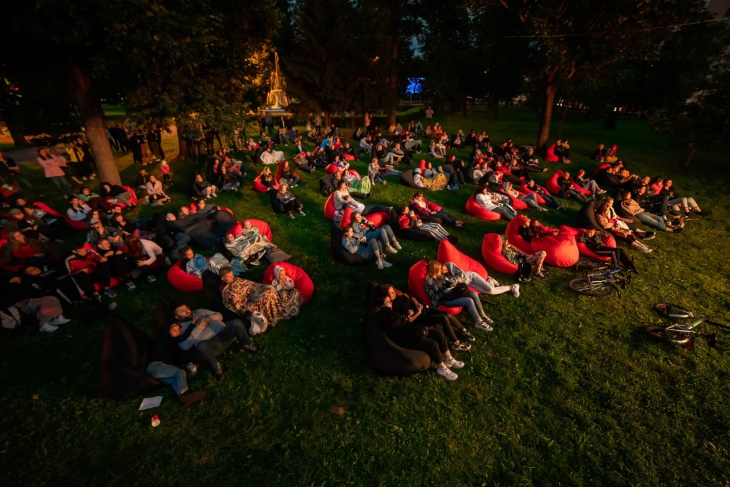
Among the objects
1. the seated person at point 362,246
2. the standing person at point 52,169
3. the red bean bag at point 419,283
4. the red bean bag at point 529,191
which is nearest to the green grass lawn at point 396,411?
the red bean bag at point 419,283

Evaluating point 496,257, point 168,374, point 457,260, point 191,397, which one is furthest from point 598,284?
point 168,374

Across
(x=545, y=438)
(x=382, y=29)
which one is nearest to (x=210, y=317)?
(x=545, y=438)

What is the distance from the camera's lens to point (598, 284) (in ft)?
23.2

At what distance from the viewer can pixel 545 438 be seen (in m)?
4.27

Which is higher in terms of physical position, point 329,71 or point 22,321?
point 329,71

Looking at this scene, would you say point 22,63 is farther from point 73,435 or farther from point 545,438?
point 545,438

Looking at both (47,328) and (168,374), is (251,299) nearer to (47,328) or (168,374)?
(168,374)

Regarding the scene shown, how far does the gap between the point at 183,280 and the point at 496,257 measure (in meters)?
7.27

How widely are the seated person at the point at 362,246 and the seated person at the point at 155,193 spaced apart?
7478mm

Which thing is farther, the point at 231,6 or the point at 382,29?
the point at 382,29

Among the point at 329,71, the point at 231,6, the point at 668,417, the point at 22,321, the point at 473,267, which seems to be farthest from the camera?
the point at 329,71

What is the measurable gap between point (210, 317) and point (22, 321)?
3837 millimetres

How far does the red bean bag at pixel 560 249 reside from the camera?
7703 millimetres

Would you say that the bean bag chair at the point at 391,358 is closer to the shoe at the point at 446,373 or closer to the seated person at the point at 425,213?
the shoe at the point at 446,373
